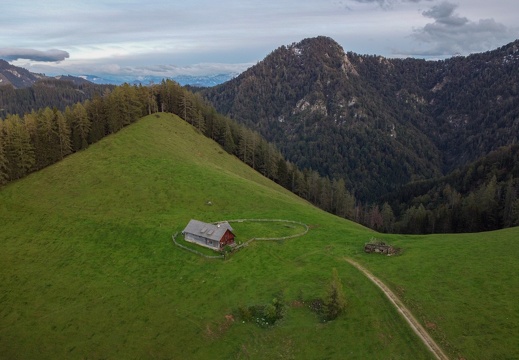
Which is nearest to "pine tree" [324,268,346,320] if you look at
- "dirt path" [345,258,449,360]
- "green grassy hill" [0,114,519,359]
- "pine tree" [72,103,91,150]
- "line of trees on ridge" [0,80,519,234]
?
"green grassy hill" [0,114,519,359]

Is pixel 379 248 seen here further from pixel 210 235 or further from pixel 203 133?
pixel 203 133

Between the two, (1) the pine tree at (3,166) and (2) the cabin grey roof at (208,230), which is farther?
(1) the pine tree at (3,166)

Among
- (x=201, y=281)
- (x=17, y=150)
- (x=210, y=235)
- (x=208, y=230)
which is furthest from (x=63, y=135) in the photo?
(x=201, y=281)

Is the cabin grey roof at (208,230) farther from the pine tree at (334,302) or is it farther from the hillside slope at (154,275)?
the pine tree at (334,302)

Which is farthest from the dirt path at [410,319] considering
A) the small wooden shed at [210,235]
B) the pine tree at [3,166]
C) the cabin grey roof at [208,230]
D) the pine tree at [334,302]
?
the pine tree at [3,166]

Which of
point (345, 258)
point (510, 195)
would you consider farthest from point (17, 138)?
point (510, 195)

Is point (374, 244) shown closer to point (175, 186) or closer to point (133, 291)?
point (133, 291)

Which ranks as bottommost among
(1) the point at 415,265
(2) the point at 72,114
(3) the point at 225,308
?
(3) the point at 225,308
